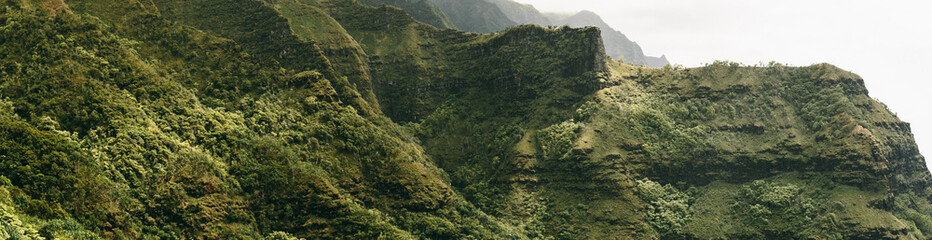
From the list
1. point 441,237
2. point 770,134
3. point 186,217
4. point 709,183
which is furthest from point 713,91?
point 186,217

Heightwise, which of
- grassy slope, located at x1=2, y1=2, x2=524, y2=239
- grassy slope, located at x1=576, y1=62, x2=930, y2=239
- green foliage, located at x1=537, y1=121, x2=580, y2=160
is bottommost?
grassy slope, located at x1=2, y1=2, x2=524, y2=239

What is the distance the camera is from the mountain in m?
60.1

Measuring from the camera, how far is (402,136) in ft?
398

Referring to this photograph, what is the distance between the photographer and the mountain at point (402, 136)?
6012cm

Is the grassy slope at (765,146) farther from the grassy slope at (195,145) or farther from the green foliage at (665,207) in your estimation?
the grassy slope at (195,145)

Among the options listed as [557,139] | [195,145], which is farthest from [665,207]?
[195,145]

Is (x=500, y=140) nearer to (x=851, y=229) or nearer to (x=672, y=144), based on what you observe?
(x=672, y=144)

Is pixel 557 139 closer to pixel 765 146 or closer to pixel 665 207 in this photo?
pixel 665 207

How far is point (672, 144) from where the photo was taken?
12331 centimetres

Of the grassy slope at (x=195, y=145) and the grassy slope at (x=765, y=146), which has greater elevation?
the grassy slope at (x=765, y=146)

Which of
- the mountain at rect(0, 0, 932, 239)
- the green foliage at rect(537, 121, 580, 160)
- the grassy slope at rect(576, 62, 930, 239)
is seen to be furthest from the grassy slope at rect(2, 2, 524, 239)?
the grassy slope at rect(576, 62, 930, 239)

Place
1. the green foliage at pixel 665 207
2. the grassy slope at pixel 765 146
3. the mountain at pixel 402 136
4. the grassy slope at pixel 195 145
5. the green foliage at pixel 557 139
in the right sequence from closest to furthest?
1. the grassy slope at pixel 195 145
2. the mountain at pixel 402 136
3. the grassy slope at pixel 765 146
4. the green foliage at pixel 665 207
5. the green foliage at pixel 557 139

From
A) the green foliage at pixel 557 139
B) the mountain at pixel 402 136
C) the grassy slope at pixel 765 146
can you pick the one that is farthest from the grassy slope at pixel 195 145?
the grassy slope at pixel 765 146

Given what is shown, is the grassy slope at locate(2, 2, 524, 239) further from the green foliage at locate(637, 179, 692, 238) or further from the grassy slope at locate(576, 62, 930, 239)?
the grassy slope at locate(576, 62, 930, 239)
